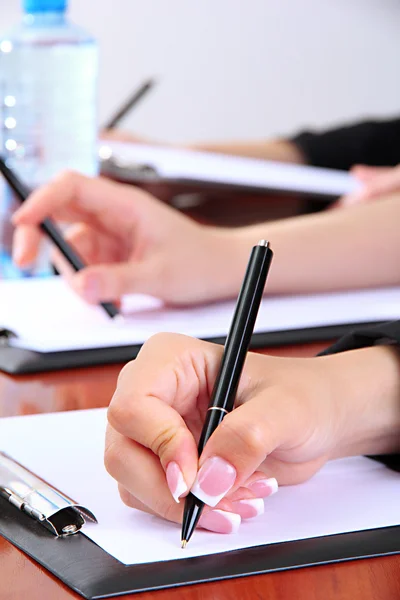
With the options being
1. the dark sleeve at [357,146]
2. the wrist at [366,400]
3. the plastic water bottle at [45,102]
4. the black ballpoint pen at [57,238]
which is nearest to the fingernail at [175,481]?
the wrist at [366,400]

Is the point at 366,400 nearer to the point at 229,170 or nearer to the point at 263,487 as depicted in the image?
the point at 263,487

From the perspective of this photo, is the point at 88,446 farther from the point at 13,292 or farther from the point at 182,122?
the point at 182,122

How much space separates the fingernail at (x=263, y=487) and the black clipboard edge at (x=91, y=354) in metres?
0.24

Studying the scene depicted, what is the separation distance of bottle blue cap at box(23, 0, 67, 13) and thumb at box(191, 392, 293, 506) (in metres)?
0.82

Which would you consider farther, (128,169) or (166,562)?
(128,169)

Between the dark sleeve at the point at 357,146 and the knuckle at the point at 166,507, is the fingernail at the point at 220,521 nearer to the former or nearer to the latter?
the knuckle at the point at 166,507

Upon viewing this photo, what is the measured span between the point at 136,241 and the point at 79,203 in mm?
63

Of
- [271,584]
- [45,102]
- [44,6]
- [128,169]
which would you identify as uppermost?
[44,6]

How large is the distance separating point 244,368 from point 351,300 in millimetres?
400

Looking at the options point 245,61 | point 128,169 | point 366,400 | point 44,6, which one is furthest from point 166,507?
point 245,61

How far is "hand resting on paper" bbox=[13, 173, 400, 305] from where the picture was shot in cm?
86

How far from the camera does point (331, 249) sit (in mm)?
956

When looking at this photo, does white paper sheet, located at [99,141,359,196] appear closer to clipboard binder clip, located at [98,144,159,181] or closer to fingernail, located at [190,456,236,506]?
clipboard binder clip, located at [98,144,159,181]

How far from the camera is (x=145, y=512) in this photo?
49 cm
